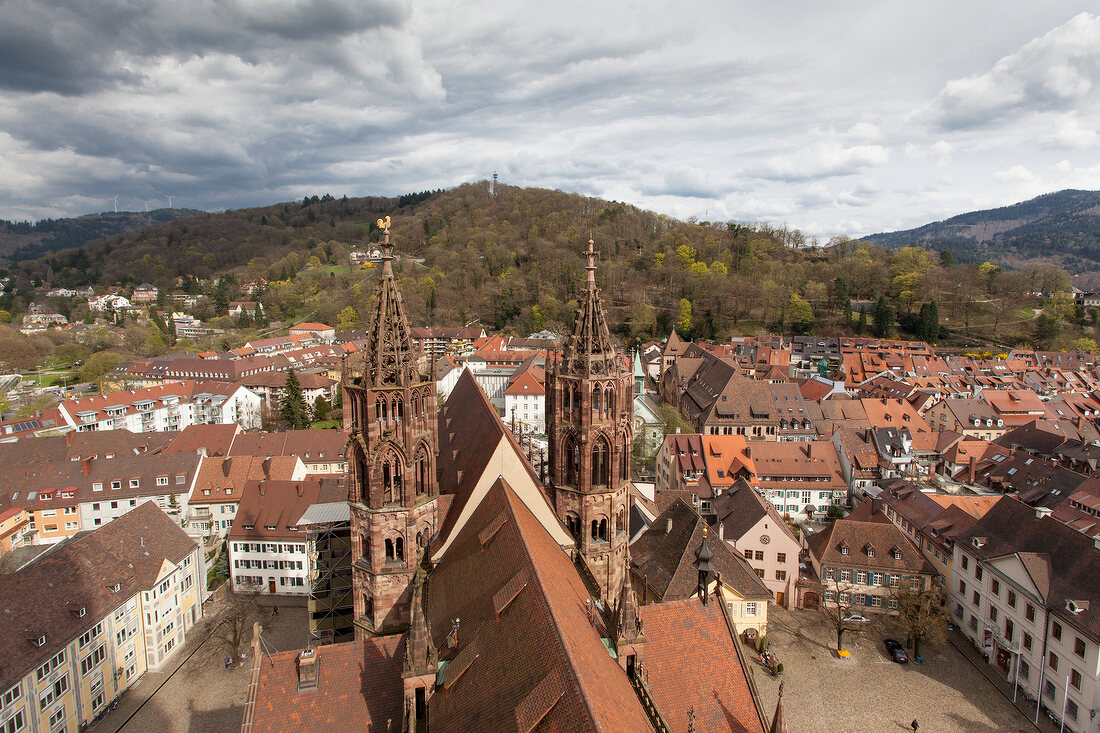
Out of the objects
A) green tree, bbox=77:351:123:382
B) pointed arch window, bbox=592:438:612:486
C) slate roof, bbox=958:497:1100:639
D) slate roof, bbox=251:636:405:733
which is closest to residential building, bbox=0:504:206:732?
slate roof, bbox=251:636:405:733

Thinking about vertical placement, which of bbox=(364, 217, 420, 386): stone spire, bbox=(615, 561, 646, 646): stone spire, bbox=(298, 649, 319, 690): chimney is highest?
bbox=(364, 217, 420, 386): stone spire

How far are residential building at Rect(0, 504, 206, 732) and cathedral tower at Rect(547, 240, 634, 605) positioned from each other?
74.2ft

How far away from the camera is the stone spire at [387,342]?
66.1ft

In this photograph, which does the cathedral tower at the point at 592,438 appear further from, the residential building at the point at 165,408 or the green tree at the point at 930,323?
the green tree at the point at 930,323

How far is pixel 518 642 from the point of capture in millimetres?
14047

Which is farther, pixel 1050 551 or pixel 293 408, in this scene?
pixel 293 408

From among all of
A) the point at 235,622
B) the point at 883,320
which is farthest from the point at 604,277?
the point at 235,622

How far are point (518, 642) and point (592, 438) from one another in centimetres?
985

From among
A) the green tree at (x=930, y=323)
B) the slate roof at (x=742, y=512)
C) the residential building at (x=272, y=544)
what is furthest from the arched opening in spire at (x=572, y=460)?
the green tree at (x=930, y=323)

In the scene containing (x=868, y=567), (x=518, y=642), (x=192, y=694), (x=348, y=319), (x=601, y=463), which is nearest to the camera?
(x=518, y=642)

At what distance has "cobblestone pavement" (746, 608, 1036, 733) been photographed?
2756 cm

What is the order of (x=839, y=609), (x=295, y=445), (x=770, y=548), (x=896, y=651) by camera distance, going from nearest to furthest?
(x=896, y=651)
(x=839, y=609)
(x=770, y=548)
(x=295, y=445)

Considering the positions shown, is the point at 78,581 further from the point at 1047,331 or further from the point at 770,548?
the point at 1047,331

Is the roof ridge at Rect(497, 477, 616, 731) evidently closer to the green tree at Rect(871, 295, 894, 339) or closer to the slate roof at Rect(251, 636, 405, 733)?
the slate roof at Rect(251, 636, 405, 733)
